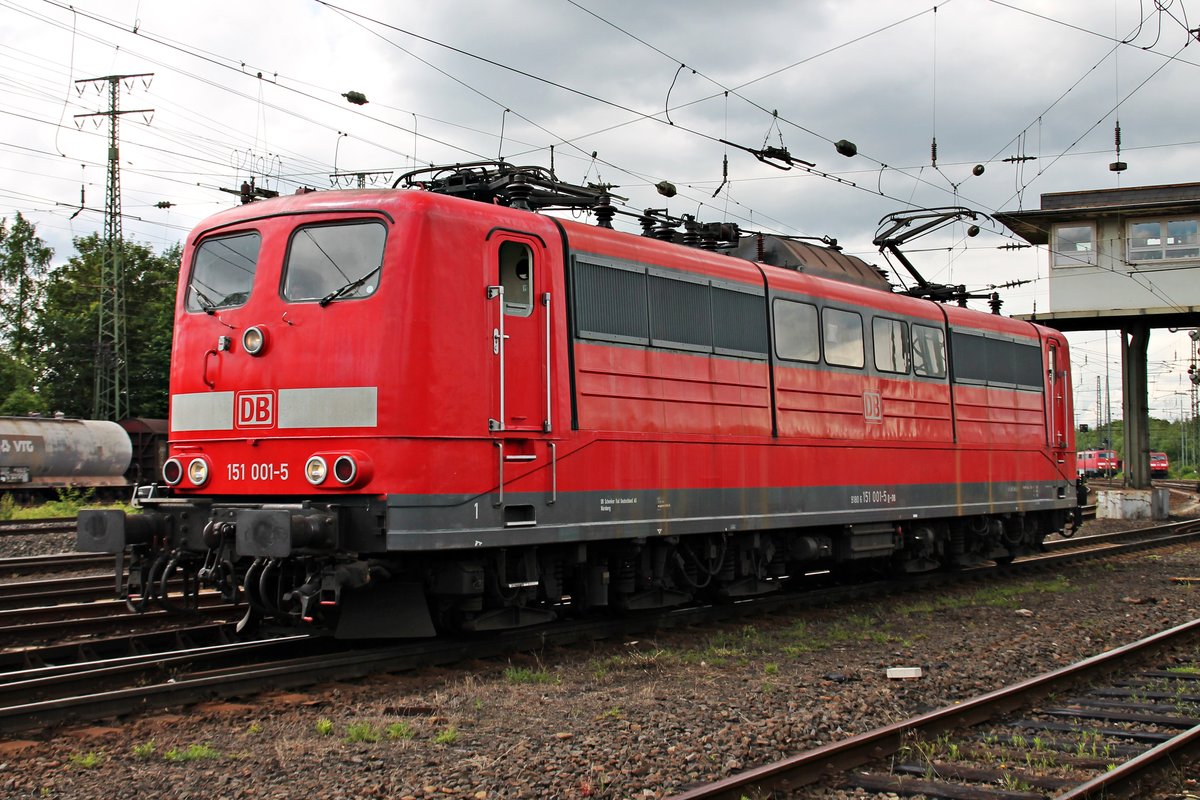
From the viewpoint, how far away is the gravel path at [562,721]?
5844 millimetres

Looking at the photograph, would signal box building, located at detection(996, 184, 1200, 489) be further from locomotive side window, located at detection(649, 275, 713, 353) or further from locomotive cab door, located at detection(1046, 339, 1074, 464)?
locomotive side window, located at detection(649, 275, 713, 353)

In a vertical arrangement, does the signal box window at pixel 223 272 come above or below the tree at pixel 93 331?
below

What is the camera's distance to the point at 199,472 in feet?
29.0

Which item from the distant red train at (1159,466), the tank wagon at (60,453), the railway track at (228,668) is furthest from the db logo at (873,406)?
the distant red train at (1159,466)

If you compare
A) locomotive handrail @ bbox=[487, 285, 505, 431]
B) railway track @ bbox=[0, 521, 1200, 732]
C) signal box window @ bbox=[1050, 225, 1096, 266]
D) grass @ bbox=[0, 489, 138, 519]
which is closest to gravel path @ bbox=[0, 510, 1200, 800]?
railway track @ bbox=[0, 521, 1200, 732]

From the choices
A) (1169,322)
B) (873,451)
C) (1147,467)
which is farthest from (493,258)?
(1147,467)

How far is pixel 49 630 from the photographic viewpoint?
9.82 m

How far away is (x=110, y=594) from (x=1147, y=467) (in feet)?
90.6

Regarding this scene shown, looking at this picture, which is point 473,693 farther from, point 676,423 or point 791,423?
point 791,423

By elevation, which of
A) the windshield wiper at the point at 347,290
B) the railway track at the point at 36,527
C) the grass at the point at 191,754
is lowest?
the grass at the point at 191,754

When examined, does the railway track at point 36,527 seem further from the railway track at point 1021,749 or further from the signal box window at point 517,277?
the railway track at point 1021,749

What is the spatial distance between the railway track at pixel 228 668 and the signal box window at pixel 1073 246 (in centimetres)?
2065

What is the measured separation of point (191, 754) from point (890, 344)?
1018cm

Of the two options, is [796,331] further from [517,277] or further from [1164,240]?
[1164,240]
